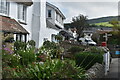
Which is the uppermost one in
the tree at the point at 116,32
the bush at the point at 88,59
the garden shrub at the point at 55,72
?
the tree at the point at 116,32

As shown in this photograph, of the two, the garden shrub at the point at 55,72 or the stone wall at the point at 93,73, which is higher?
the garden shrub at the point at 55,72

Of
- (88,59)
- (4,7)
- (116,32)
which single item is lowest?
(88,59)

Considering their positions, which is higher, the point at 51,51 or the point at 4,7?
the point at 4,7

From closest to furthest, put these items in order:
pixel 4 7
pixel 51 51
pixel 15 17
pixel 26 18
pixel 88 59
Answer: pixel 88 59 < pixel 51 51 < pixel 4 7 < pixel 15 17 < pixel 26 18

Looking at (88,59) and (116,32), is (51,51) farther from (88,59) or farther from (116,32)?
(116,32)

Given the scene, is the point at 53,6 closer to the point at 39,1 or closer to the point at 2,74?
the point at 39,1

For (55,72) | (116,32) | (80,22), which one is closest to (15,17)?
(55,72)

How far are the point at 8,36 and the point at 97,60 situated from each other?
618cm

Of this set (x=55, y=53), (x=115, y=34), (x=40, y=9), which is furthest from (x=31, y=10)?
(x=115, y=34)

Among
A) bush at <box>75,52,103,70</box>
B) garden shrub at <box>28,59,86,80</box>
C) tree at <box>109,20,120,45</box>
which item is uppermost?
tree at <box>109,20,120,45</box>

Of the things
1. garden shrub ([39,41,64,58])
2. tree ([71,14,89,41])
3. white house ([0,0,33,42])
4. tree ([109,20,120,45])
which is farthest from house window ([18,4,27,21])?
tree ([71,14,89,41])

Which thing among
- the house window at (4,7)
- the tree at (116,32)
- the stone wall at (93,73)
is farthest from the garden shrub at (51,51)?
the tree at (116,32)

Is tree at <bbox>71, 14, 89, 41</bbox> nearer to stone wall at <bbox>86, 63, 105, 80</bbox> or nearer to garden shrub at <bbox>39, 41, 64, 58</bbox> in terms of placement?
garden shrub at <bbox>39, 41, 64, 58</bbox>

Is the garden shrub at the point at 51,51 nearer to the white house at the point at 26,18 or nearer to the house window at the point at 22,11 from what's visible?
the white house at the point at 26,18
